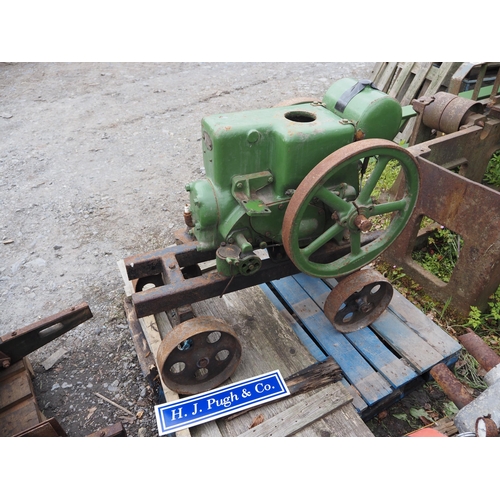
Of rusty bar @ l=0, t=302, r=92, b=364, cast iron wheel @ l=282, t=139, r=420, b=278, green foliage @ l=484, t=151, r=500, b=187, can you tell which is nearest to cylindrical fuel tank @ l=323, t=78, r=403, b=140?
cast iron wheel @ l=282, t=139, r=420, b=278

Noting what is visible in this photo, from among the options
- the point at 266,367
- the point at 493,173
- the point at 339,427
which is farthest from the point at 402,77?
the point at 339,427

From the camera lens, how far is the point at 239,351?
7.43ft

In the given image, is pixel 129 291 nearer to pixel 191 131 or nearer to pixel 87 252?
pixel 87 252

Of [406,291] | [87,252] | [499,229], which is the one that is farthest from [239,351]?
[87,252]

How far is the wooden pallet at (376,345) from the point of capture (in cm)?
230

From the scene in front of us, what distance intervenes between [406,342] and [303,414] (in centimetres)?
81

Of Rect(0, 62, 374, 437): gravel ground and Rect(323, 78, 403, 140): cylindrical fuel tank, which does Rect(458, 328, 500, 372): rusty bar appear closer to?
Rect(323, 78, 403, 140): cylindrical fuel tank

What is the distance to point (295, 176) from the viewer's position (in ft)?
6.73

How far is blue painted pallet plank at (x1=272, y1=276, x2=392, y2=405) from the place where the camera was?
7.43 feet

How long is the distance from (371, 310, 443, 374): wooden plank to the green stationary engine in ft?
1.67

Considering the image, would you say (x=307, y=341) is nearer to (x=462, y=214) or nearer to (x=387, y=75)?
(x=462, y=214)

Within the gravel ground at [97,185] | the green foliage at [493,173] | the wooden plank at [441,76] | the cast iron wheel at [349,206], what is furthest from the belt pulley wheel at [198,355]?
the wooden plank at [441,76]

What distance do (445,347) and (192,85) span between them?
501 centimetres

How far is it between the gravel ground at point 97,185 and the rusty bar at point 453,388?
1.51 metres
